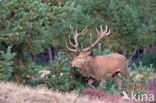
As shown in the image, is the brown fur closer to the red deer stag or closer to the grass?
the red deer stag

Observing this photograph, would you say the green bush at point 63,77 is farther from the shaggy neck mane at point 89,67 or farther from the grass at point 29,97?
the grass at point 29,97

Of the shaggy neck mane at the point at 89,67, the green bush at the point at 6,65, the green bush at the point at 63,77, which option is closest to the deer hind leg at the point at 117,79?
the shaggy neck mane at the point at 89,67

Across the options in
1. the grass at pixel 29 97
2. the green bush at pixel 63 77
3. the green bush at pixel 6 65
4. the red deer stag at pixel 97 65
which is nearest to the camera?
the grass at pixel 29 97

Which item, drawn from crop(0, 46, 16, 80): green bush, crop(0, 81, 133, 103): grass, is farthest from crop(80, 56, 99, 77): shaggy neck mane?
crop(0, 81, 133, 103): grass

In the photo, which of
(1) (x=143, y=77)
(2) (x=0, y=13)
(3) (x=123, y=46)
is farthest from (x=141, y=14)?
(2) (x=0, y=13)

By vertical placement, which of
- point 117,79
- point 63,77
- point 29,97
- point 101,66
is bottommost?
point 117,79

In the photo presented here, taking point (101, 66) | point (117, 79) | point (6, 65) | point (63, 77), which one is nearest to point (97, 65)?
point (101, 66)

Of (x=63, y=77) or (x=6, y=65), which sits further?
(x=63, y=77)

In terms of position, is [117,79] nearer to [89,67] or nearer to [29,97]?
[89,67]

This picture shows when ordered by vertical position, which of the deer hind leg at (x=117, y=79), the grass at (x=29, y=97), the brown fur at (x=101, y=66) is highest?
the grass at (x=29, y=97)

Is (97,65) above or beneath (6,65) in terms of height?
beneath

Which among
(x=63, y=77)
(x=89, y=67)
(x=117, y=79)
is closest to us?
(x=89, y=67)

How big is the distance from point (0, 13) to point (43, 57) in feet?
123

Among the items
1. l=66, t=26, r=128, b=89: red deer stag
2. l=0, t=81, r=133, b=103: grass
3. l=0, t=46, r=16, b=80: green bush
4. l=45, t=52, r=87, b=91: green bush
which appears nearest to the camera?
l=0, t=81, r=133, b=103: grass
